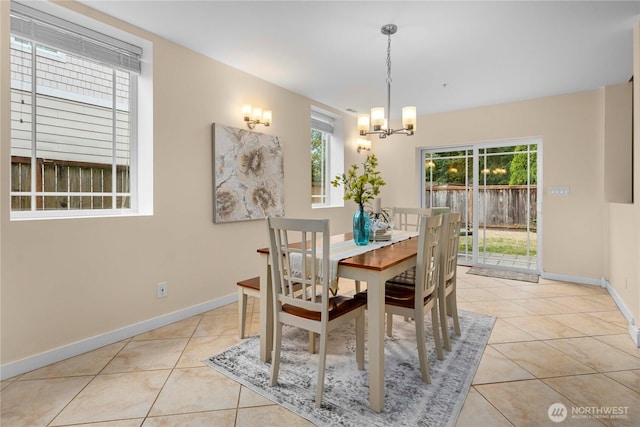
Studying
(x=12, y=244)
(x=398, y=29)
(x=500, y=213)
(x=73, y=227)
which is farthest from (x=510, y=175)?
(x=12, y=244)

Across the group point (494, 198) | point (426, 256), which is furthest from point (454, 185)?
point (426, 256)

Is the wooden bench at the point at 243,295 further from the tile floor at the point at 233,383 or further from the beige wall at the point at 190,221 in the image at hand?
the beige wall at the point at 190,221

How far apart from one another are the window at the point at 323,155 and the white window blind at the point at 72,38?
261 centimetres

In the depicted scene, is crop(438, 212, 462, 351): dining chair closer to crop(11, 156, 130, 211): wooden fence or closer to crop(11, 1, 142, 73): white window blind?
crop(11, 156, 130, 211): wooden fence

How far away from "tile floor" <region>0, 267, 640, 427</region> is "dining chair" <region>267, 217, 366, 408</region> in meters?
0.40

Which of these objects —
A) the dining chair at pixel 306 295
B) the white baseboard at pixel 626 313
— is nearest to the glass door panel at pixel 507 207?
the white baseboard at pixel 626 313

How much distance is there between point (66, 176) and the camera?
244 cm

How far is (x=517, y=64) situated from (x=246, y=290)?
11.3 ft

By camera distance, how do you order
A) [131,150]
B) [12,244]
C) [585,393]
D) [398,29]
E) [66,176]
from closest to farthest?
[585,393], [12,244], [66,176], [398,29], [131,150]

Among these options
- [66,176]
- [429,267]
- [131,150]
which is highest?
[131,150]

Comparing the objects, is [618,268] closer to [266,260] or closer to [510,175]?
[510,175]

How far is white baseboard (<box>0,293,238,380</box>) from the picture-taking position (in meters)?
2.10

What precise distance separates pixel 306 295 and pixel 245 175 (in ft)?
6.52

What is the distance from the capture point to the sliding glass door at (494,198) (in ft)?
15.8
